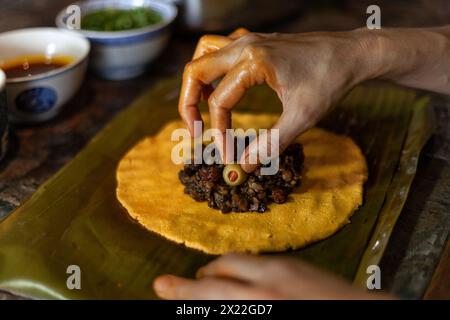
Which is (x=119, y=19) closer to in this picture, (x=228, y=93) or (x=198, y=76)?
(x=198, y=76)

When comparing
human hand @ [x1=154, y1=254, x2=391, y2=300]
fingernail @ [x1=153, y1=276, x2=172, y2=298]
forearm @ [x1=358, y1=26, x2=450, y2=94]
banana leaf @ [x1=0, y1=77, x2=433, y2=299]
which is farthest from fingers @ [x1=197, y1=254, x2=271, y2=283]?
forearm @ [x1=358, y1=26, x2=450, y2=94]

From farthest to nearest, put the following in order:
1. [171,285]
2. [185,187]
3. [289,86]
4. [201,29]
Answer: [201,29], [185,187], [289,86], [171,285]

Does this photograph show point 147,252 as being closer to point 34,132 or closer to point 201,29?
point 34,132

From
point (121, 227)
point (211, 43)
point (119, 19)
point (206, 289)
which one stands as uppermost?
point (211, 43)

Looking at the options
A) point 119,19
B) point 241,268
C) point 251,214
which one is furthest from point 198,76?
point 119,19

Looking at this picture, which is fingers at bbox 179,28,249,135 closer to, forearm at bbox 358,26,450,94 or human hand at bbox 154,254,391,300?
forearm at bbox 358,26,450,94

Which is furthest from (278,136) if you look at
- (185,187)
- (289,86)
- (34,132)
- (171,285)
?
(34,132)
